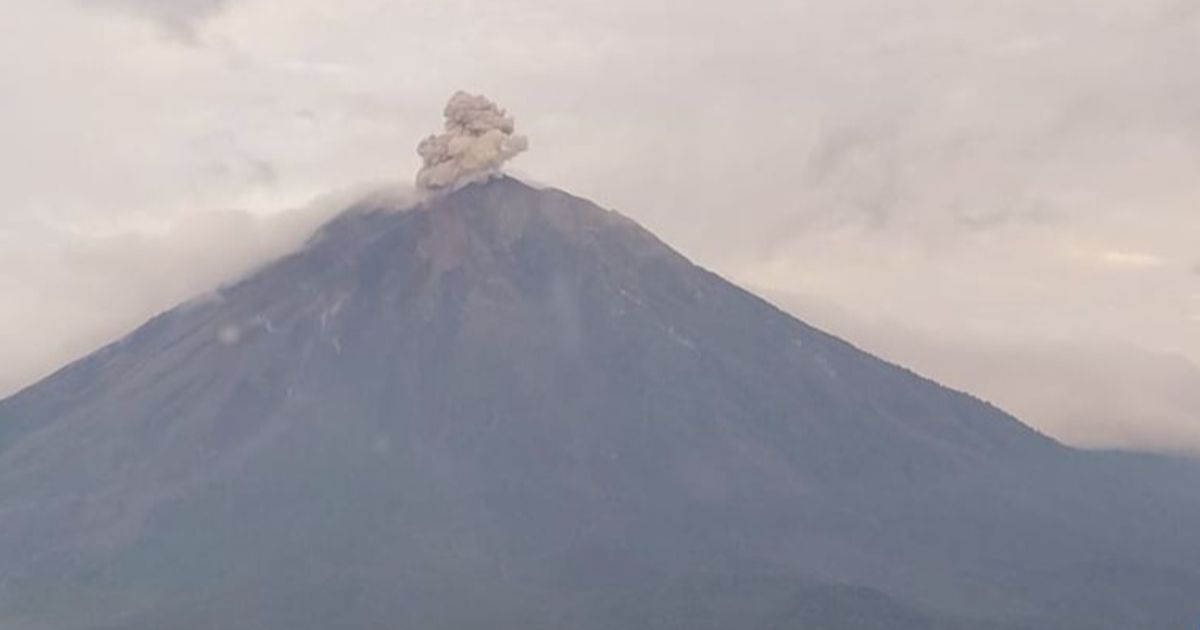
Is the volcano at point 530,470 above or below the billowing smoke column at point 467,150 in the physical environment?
below

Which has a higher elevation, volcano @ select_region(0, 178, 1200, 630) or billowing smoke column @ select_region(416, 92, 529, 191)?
billowing smoke column @ select_region(416, 92, 529, 191)

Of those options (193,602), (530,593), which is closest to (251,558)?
(193,602)

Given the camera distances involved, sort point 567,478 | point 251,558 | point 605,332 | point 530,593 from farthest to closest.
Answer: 1. point 605,332
2. point 567,478
3. point 251,558
4. point 530,593

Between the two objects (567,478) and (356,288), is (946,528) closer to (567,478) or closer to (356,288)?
(567,478)
